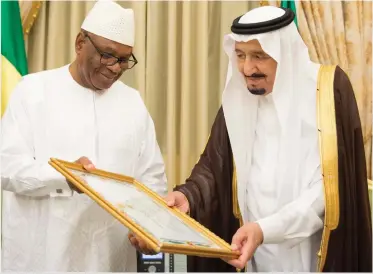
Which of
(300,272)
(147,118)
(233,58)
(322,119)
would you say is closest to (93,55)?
(147,118)

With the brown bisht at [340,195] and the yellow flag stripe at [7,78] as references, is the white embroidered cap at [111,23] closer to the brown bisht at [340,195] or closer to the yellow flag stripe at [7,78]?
the yellow flag stripe at [7,78]

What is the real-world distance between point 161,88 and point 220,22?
1.65 feet

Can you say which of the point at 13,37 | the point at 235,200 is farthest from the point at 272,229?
the point at 13,37

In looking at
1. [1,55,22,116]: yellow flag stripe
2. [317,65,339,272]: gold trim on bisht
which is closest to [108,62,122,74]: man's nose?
[1,55,22,116]: yellow flag stripe

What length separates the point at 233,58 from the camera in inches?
111

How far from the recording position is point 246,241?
97.7 inches

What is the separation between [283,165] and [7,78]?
1.60m

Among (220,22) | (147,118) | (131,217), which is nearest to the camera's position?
(131,217)

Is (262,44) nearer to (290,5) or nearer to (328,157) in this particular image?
(328,157)

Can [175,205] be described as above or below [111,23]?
below

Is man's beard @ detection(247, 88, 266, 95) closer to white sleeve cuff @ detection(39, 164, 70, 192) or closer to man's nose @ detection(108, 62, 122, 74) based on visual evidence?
man's nose @ detection(108, 62, 122, 74)

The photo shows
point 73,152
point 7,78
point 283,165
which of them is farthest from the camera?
point 7,78

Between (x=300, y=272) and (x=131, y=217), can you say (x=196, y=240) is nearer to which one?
(x=131, y=217)

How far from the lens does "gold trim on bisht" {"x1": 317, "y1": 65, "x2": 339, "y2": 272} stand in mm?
2615
